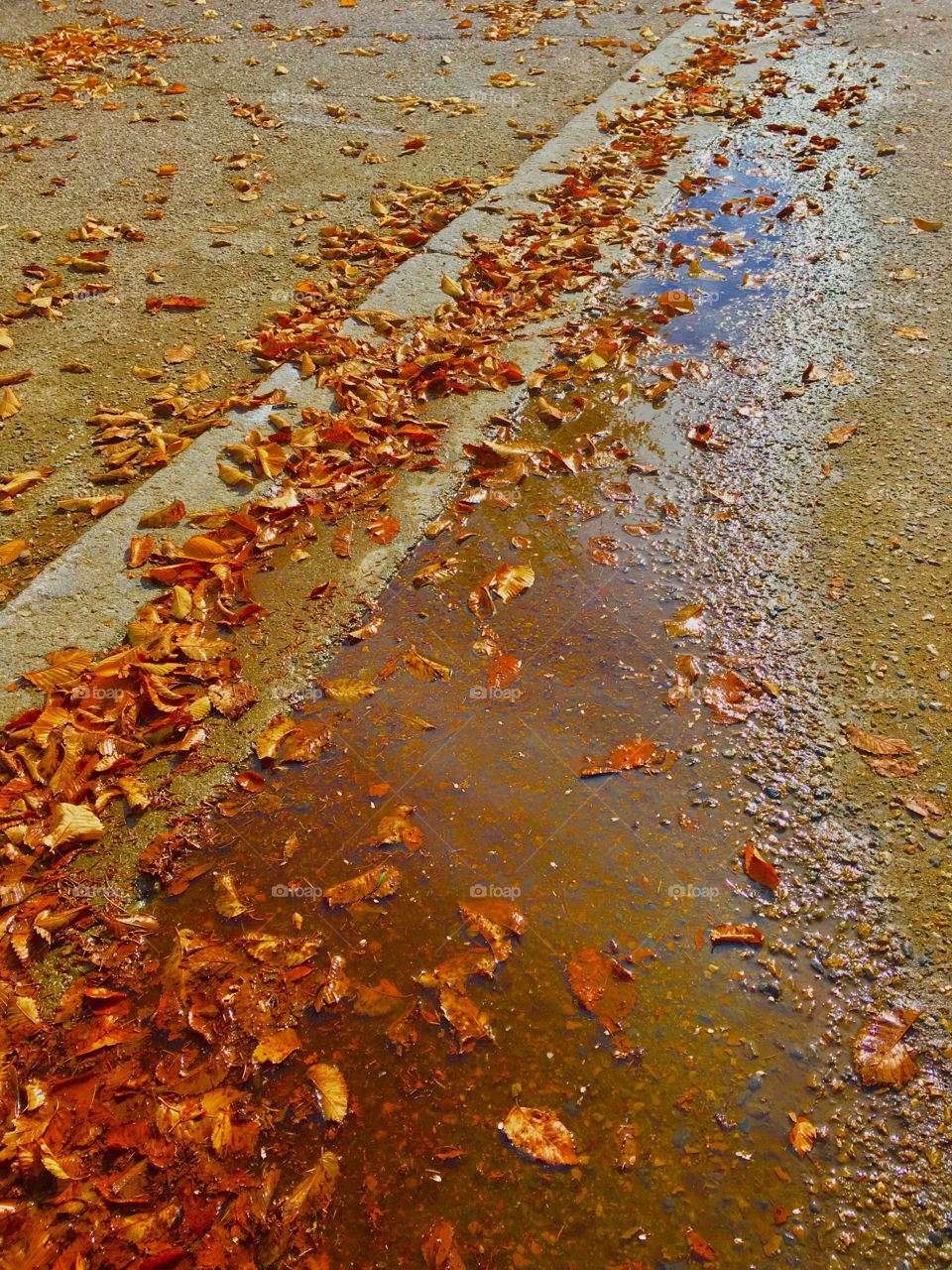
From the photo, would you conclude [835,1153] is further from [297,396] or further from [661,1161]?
[297,396]

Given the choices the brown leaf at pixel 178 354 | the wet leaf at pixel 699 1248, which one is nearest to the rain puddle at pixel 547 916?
the wet leaf at pixel 699 1248

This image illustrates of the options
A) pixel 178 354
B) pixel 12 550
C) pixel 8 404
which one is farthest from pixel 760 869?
pixel 8 404

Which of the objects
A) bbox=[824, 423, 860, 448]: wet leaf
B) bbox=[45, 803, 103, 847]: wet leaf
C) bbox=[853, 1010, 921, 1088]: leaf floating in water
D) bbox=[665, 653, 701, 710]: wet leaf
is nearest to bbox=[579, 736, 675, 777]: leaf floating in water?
bbox=[665, 653, 701, 710]: wet leaf

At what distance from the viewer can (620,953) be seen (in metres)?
1.82

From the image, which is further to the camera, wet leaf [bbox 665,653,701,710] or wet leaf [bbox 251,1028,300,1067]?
wet leaf [bbox 665,653,701,710]

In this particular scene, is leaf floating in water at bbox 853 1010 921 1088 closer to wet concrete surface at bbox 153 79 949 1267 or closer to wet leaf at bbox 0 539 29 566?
wet concrete surface at bbox 153 79 949 1267

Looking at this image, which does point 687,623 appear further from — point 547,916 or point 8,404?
point 8,404

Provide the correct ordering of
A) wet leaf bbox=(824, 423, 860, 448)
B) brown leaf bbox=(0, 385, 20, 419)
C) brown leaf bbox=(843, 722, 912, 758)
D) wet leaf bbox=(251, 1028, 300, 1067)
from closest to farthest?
1. wet leaf bbox=(251, 1028, 300, 1067)
2. brown leaf bbox=(843, 722, 912, 758)
3. wet leaf bbox=(824, 423, 860, 448)
4. brown leaf bbox=(0, 385, 20, 419)

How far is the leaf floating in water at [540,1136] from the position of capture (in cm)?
156

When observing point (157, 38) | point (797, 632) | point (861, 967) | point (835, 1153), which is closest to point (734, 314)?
point (797, 632)

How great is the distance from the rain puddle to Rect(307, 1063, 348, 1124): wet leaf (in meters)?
0.02

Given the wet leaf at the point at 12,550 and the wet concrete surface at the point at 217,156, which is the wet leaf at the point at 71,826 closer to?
the wet concrete surface at the point at 217,156

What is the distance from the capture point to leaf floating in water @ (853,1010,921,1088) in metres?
1.63

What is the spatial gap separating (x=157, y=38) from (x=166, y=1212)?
8413 millimetres
